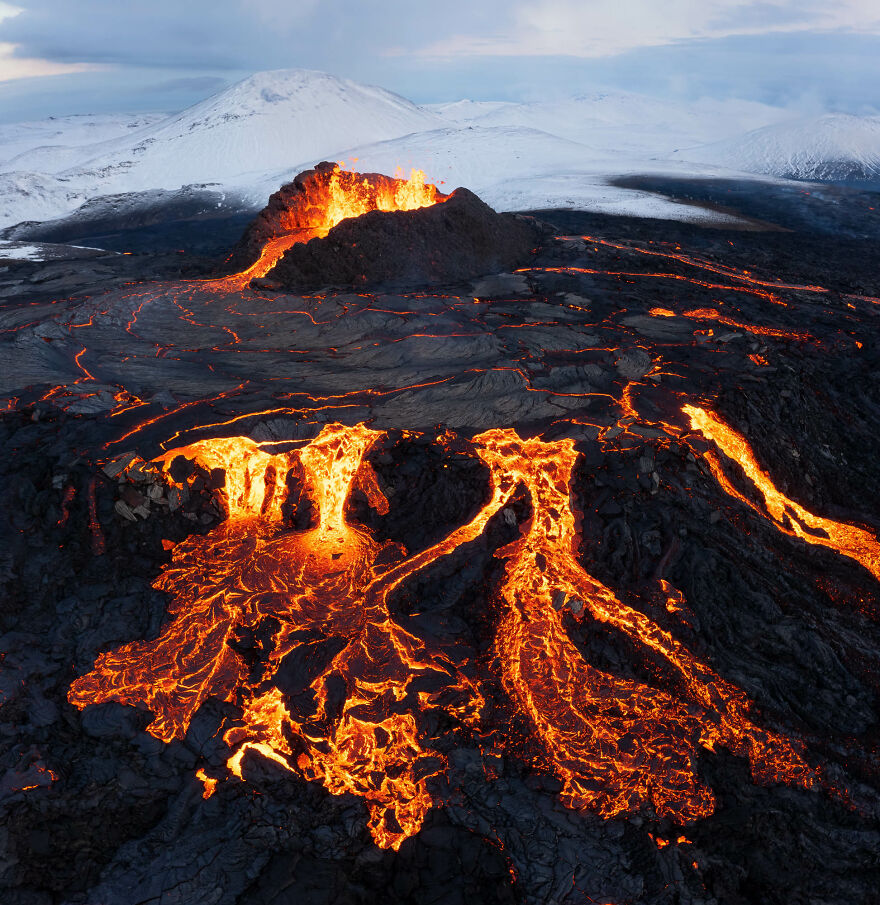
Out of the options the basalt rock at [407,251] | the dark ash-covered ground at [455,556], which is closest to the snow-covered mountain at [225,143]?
the basalt rock at [407,251]

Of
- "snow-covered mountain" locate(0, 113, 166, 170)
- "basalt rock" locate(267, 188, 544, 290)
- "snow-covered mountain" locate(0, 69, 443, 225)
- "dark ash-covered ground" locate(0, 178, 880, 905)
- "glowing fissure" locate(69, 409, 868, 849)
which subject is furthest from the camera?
"snow-covered mountain" locate(0, 113, 166, 170)

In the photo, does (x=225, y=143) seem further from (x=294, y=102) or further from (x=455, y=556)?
(x=455, y=556)

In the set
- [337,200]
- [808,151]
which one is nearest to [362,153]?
[337,200]

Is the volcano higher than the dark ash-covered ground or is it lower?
higher

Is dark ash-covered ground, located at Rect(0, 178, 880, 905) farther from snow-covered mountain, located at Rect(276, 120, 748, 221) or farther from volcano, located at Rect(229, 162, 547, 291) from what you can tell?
snow-covered mountain, located at Rect(276, 120, 748, 221)

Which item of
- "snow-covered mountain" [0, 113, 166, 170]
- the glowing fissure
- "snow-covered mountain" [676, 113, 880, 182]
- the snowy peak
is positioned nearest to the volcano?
the glowing fissure
